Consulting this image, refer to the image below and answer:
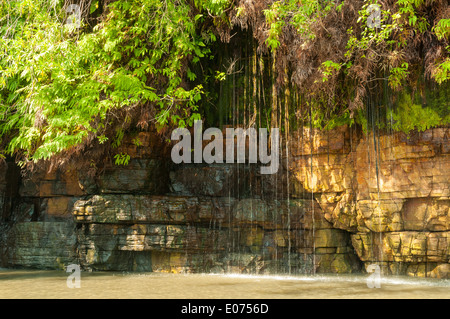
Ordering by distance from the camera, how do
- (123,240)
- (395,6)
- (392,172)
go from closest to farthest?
(395,6) → (392,172) → (123,240)

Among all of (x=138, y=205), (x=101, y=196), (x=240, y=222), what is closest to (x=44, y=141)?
(x=101, y=196)

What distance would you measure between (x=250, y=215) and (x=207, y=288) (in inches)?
136

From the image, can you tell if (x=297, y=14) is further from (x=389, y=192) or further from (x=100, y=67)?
(x=389, y=192)

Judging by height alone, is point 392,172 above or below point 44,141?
below

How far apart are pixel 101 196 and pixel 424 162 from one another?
22.9 feet

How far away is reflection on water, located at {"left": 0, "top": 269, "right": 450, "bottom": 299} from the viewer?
583 cm

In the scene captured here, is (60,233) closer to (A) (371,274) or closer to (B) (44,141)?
(B) (44,141)

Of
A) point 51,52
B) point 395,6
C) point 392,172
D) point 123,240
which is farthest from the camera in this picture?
point 123,240

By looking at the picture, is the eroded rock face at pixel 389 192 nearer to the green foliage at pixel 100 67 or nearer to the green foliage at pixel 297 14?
the green foliage at pixel 297 14

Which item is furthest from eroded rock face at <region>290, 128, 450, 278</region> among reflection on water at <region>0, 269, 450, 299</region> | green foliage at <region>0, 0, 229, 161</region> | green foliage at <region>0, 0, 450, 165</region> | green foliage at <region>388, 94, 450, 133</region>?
green foliage at <region>0, 0, 229, 161</region>

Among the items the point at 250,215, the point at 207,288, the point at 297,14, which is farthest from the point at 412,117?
the point at 207,288

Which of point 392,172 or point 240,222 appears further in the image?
point 240,222

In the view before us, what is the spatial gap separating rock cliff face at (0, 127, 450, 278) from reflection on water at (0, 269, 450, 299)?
1599mm

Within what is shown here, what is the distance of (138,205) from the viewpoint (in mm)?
9656
